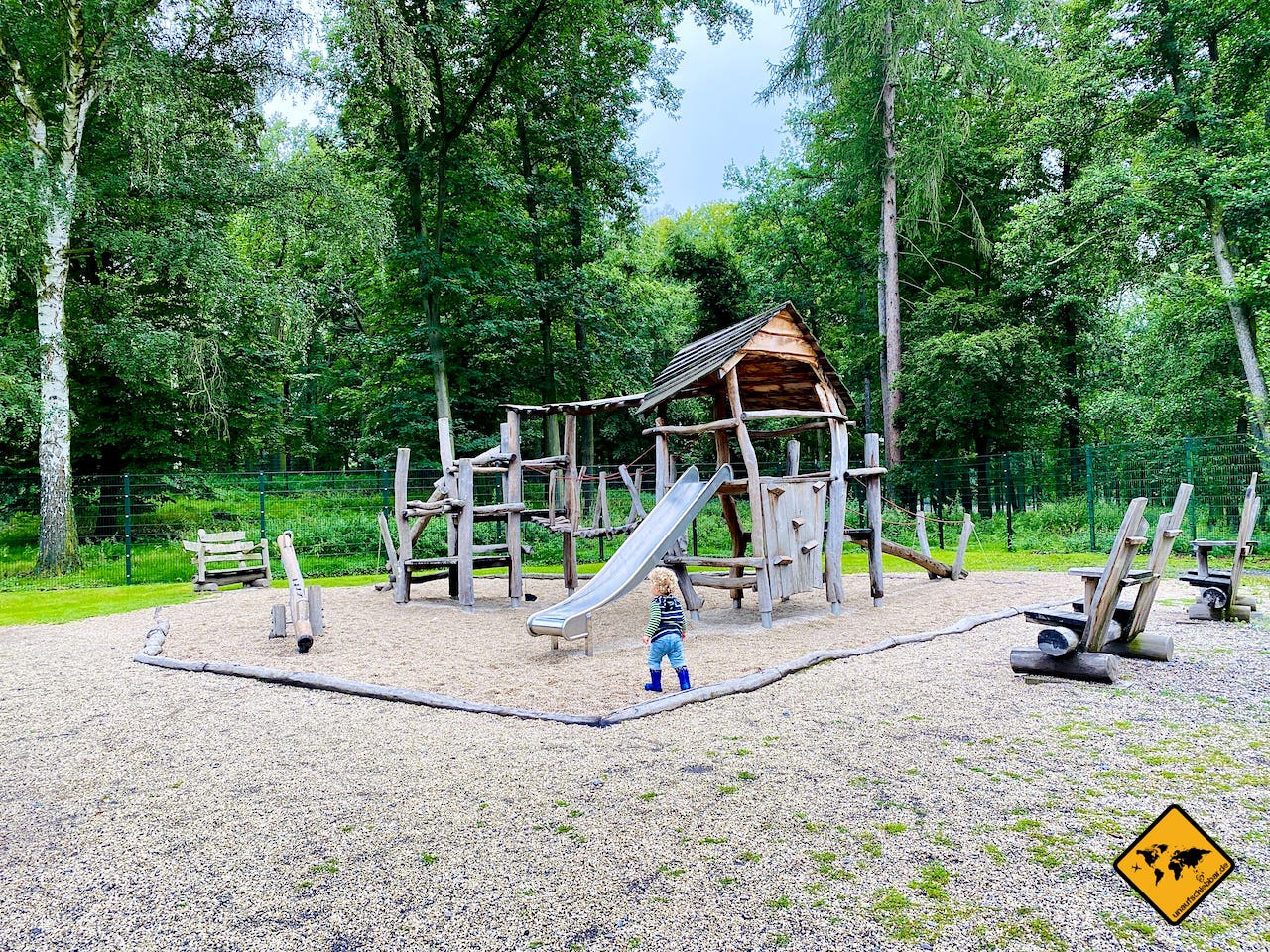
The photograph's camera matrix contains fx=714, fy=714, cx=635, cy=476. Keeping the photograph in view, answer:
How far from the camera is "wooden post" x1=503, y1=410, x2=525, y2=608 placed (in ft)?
33.6

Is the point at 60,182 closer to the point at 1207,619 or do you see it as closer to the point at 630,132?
the point at 630,132

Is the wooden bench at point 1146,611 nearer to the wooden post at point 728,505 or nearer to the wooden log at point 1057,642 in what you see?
the wooden log at point 1057,642

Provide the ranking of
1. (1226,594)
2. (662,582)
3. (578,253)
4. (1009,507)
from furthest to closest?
(578,253)
(1009,507)
(1226,594)
(662,582)

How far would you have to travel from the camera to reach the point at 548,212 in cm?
2147

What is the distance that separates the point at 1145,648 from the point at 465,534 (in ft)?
25.1

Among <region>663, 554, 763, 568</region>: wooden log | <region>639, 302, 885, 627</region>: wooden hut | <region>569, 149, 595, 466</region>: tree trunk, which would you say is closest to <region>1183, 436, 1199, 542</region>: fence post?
<region>639, 302, 885, 627</region>: wooden hut

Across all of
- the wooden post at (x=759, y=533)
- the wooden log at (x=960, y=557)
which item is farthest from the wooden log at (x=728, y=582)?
the wooden log at (x=960, y=557)

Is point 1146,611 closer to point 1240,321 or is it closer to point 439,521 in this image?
point 1240,321

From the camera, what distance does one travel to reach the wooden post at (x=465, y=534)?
9836 mm

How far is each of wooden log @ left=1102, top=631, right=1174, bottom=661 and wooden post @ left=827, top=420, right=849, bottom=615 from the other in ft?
10.7

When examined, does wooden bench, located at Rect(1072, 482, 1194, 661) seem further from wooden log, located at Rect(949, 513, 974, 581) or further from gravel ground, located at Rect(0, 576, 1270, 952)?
wooden log, located at Rect(949, 513, 974, 581)

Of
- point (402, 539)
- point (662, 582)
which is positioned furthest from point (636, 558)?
point (402, 539)

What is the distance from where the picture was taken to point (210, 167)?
1490cm

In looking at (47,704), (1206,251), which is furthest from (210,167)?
(1206,251)
